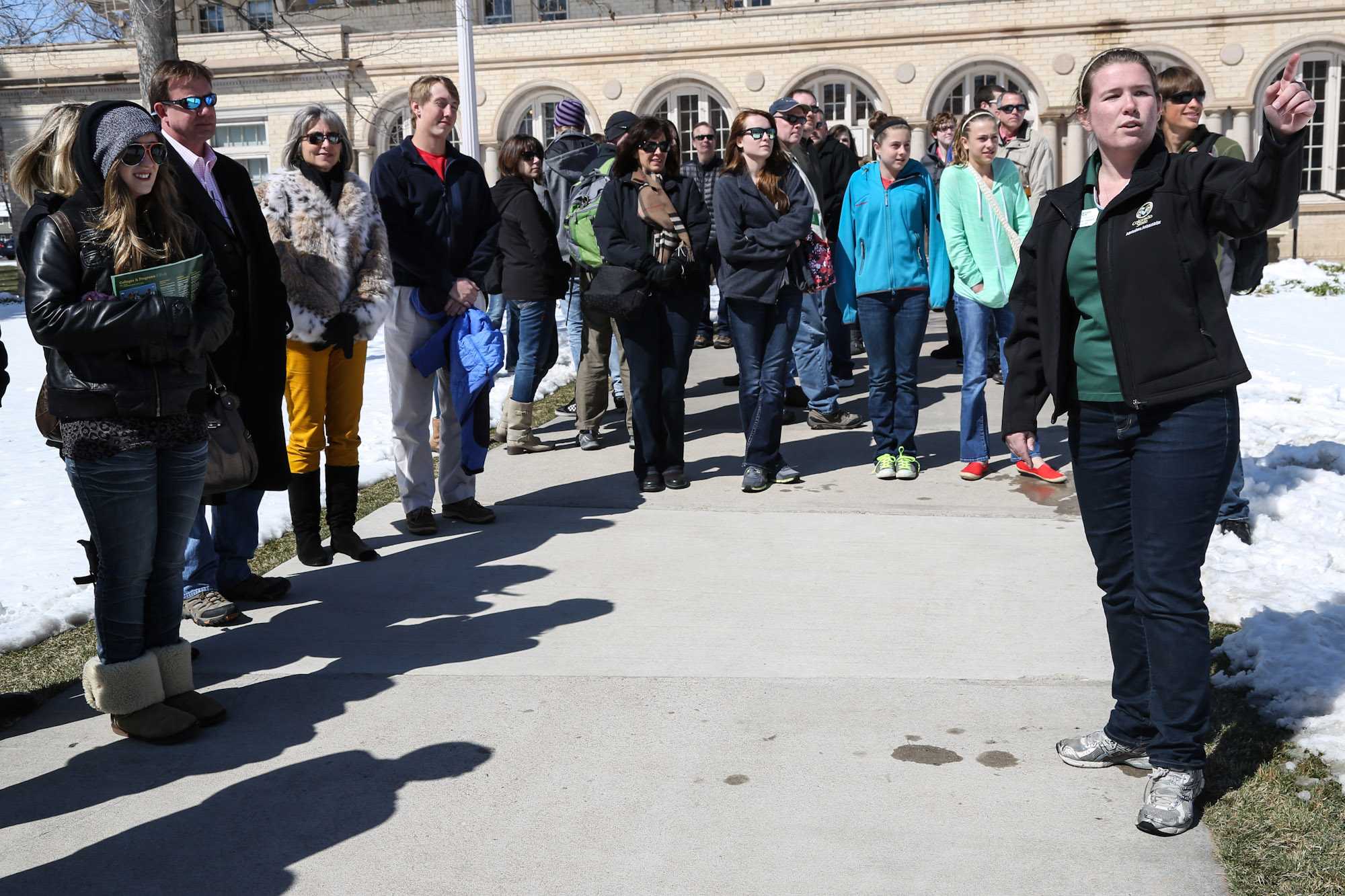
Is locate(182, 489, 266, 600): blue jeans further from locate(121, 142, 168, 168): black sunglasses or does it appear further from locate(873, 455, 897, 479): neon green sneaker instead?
locate(873, 455, 897, 479): neon green sneaker

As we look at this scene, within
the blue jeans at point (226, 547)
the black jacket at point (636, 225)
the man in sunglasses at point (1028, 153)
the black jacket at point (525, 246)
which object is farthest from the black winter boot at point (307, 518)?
the man in sunglasses at point (1028, 153)

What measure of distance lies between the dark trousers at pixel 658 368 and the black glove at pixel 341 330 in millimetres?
1804

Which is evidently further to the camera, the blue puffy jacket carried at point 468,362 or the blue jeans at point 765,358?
the blue jeans at point 765,358

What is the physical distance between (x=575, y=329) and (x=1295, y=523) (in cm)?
539

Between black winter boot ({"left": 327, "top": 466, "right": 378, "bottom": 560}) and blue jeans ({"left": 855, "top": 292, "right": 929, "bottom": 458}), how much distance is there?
10.2 feet

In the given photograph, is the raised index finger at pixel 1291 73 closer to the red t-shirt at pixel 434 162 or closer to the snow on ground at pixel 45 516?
the red t-shirt at pixel 434 162

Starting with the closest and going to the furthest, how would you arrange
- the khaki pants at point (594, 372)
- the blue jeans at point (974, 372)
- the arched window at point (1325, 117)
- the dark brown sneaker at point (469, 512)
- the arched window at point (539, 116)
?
1. the dark brown sneaker at point (469, 512)
2. the blue jeans at point (974, 372)
3. the khaki pants at point (594, 372)
4. the arched window at point (1325, 117)
5. the arched window at point (539, 116)

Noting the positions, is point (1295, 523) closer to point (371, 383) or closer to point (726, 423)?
point (726, 423)

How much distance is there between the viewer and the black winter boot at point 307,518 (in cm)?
588

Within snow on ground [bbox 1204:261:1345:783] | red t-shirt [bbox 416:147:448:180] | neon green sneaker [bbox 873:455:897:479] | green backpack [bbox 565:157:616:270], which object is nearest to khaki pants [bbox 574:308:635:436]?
green backpack [bbox 565:157:616:270]

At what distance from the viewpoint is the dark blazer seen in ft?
16.1

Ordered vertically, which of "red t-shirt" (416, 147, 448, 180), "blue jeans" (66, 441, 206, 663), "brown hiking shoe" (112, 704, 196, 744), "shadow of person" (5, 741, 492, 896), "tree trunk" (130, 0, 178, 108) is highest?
"tree trunk" (130, 0, 178, 108)

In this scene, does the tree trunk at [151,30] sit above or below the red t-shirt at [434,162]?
above

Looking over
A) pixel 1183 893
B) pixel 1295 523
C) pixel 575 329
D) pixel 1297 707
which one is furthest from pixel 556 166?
pixel 1183 893
